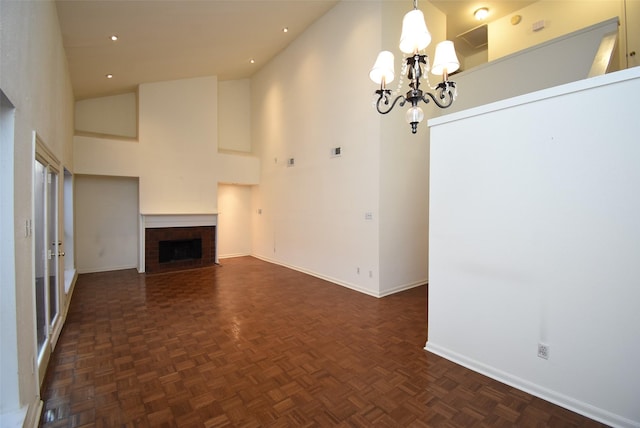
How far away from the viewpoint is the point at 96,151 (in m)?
5.70

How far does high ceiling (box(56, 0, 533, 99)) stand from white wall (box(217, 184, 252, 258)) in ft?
9.82

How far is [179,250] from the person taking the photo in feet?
22.1

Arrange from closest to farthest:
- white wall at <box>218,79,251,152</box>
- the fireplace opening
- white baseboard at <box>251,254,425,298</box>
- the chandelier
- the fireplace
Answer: the chandelier → white baseboard at <box>251,254,425,298</box> → the fireplace → the fireplace opening → white wall at <box>218,79,251,152</box>

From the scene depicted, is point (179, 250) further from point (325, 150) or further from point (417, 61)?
point (417, 61)

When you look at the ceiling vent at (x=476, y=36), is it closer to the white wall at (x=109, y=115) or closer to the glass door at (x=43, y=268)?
the white wall at (x=109, y=115)

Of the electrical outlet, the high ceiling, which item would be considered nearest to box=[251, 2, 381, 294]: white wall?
the high ceiling

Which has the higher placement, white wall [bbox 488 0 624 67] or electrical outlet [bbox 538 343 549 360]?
white wall [bbox 488 0 624 67]

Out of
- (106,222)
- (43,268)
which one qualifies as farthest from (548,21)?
(106,222)

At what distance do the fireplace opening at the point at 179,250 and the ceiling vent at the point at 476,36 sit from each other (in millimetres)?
7844

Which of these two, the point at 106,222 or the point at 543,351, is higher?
the point at 106,222

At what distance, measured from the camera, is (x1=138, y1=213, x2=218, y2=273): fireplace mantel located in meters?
6.09

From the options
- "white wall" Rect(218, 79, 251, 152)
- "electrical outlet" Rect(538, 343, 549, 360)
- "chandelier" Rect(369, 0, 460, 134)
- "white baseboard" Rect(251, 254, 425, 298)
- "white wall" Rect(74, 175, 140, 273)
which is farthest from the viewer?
"white wall" Rect(218, 79, 251, 152)

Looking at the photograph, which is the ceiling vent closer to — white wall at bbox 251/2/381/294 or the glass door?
white wall at bbox 251/2/381/294

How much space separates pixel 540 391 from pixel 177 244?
679 centimetres
